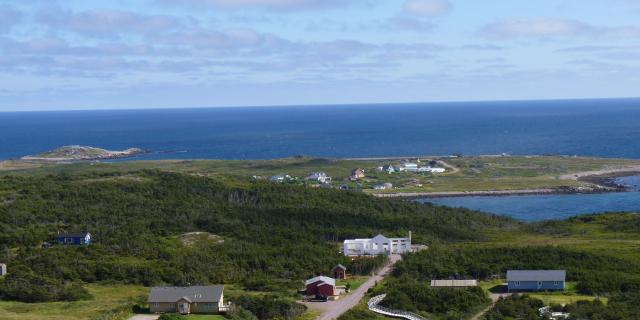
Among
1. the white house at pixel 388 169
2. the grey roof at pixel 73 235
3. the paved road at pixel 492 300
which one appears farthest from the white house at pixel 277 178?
the paved road at pixel 492 300

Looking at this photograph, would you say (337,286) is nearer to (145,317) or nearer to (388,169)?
(145,317)

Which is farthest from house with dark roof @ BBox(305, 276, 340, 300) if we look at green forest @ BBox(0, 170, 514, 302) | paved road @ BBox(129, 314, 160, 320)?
paved road @ BBox(129, 314, 160, 320)

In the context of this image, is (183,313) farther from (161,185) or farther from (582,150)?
(582,150)

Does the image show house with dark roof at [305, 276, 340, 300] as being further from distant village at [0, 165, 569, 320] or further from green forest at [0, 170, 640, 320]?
green forest at [0, 170, 640, 320]

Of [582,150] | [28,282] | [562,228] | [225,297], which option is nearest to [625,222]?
[562,228]

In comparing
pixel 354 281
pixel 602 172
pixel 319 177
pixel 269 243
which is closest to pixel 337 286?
pixel 354 281

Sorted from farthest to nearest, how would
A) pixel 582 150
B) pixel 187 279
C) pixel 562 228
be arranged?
1. pixel 582 150
2. pixel 562 228
3. pixel 187 279
